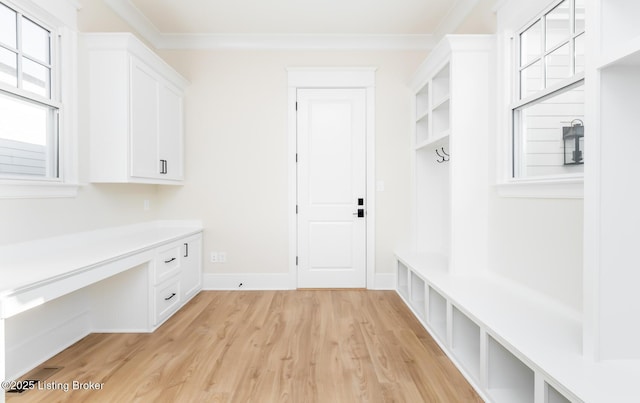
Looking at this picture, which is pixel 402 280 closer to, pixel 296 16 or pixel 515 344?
pixel 515 344

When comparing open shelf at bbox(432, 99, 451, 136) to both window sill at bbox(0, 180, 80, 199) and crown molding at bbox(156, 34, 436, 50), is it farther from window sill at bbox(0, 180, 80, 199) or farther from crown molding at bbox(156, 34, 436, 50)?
window sill at bbox(0, 180, 80, 199)

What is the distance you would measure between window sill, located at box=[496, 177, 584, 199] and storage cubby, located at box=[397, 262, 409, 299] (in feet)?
4.64

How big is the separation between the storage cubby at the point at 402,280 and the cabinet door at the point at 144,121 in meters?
2.66

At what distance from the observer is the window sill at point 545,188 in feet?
5.74

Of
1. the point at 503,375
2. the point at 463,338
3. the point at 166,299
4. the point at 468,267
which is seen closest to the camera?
the point at 503,375

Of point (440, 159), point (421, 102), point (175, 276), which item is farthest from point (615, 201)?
point (175, 276)

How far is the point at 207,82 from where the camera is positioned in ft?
12.4

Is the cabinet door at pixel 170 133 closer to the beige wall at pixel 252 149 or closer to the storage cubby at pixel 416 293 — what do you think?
the beige wall at pixel 252 149

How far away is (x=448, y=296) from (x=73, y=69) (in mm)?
3160

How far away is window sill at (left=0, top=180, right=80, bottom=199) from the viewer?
195 centimetres

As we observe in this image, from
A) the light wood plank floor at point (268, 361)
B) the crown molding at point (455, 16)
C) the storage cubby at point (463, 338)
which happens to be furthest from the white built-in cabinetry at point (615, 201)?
the crown molding at point (455, 16)

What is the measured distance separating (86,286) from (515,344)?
2729mm

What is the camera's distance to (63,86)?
2436mm

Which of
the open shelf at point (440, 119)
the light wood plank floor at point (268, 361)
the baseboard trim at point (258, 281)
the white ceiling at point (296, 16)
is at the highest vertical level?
the white ceiling at point (296, 16)
